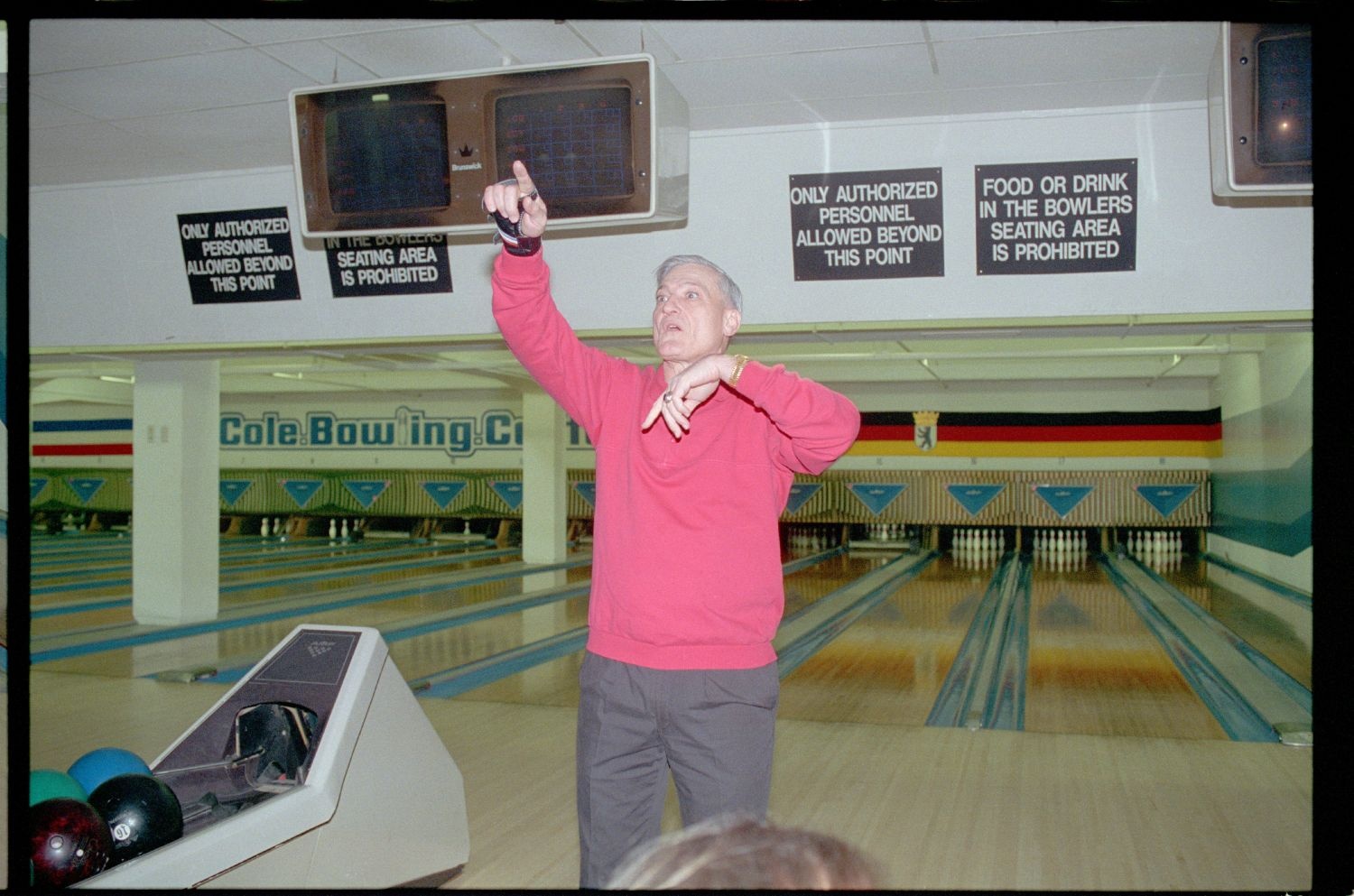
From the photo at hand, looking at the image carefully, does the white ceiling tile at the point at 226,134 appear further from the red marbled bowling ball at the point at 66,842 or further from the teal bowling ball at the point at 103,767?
the red marbled bowling ball at the point at 66,842

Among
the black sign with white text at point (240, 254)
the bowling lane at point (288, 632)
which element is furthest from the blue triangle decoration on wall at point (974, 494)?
the black sign with white text at point (240, 254)

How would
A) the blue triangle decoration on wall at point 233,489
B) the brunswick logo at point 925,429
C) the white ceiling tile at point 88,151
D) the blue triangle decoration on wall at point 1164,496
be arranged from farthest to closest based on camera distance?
the blue triangle decoration on wall at point 233,489
the brunswick logo at point 925,429
the blue triangle decoration on wall at point 1164,496
the white ceiling tile at point 88,151

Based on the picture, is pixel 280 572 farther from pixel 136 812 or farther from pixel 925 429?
pixel 136 812

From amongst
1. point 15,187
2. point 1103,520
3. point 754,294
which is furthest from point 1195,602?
point 15,187

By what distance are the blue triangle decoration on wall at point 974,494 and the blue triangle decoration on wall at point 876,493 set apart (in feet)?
2.05

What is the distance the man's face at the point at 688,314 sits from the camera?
5.76 ft

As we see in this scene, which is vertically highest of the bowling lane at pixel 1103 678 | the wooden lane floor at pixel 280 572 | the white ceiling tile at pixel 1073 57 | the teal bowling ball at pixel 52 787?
the white ceiling tile at pixel 1073 57

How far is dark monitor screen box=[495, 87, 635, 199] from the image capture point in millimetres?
3023

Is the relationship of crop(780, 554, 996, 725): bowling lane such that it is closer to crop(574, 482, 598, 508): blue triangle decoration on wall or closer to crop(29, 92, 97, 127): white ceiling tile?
crop(29, 92, 97, 127): white ceiling tile

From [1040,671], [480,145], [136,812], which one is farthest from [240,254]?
[1040,671]

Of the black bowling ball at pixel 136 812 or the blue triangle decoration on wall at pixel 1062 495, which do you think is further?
the blue triangle decoration on wall at pixel 1062 495

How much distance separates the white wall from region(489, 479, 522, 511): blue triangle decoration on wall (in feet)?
30.8

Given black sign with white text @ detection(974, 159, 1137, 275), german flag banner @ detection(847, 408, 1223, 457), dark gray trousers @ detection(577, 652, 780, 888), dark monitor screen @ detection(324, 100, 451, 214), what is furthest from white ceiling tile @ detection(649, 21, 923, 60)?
german flag banner @ detection(847, 408, 1223, 457)

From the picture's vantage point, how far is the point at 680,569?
5.58 feet
